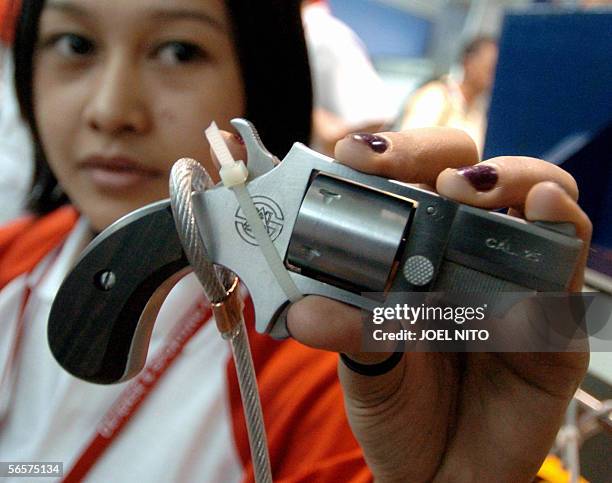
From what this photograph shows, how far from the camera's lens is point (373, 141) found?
0.36 metres

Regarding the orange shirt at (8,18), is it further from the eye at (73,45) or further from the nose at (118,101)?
the nose at (118,101)

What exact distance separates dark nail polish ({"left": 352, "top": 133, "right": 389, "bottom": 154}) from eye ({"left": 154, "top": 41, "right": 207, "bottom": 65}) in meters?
0.37

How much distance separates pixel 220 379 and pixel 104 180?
281 millimetres

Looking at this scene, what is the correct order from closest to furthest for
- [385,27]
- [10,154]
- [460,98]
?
[10,154]
[460,98]
[385,27]

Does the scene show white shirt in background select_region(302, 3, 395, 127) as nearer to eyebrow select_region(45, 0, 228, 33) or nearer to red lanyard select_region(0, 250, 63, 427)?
eyebrow select_region(45, 0, 228, 33)

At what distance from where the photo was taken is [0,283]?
0.78m

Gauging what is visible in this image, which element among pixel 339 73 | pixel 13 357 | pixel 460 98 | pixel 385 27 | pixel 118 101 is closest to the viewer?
pixel 118 101

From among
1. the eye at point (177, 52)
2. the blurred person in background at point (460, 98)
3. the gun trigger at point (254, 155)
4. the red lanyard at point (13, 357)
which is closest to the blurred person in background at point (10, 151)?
the red lanyard at point (13, 357)

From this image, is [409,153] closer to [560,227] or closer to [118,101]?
[560,227]

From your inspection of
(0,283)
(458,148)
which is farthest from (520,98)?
(0,283)

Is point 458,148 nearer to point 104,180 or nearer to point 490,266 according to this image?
point 490,266

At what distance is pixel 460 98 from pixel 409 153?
2.00 m

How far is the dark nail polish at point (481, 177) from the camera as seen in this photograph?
349 mm

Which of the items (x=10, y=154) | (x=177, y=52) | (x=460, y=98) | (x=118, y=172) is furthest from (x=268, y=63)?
(x=460, y=98)
